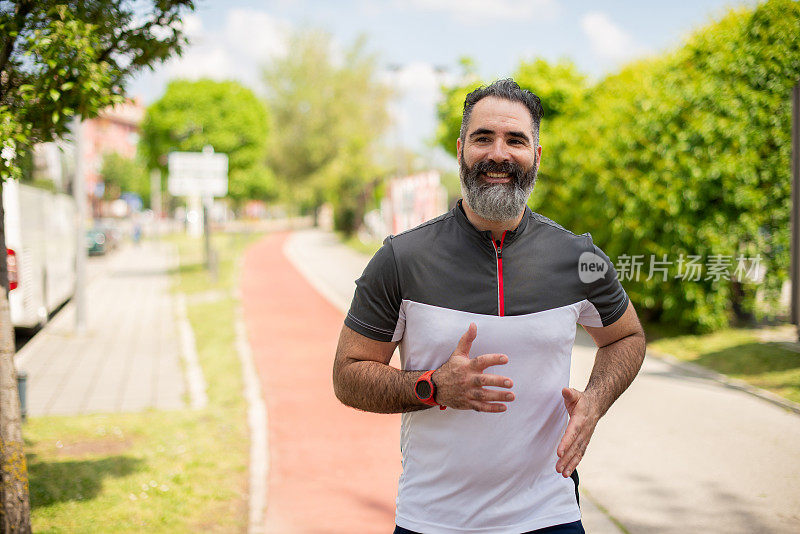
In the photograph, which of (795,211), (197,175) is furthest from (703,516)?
(197,175)

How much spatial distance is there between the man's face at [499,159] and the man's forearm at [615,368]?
1.88 feet

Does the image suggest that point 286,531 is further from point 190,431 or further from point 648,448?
point 648,448

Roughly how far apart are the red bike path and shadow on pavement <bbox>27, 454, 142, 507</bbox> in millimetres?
1159

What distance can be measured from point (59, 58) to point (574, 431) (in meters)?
3.17

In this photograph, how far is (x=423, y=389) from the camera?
209 centimetres

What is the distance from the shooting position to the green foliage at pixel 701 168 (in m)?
8.66

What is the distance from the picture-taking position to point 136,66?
4.50 m

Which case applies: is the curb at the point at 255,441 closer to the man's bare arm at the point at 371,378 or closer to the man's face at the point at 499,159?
the man's bare arm at the point at 371,378

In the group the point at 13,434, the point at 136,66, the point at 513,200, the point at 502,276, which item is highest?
the point at 136,66

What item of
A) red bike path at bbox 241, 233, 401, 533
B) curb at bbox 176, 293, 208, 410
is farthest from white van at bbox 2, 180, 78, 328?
red bike path at bbox 241, 233, 401, 533

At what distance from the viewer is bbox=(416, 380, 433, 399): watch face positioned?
2072 mm

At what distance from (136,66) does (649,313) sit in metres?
8.55

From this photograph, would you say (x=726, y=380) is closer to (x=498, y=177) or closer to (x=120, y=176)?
(x=498, y=177)

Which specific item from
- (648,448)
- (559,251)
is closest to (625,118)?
(648,448)
